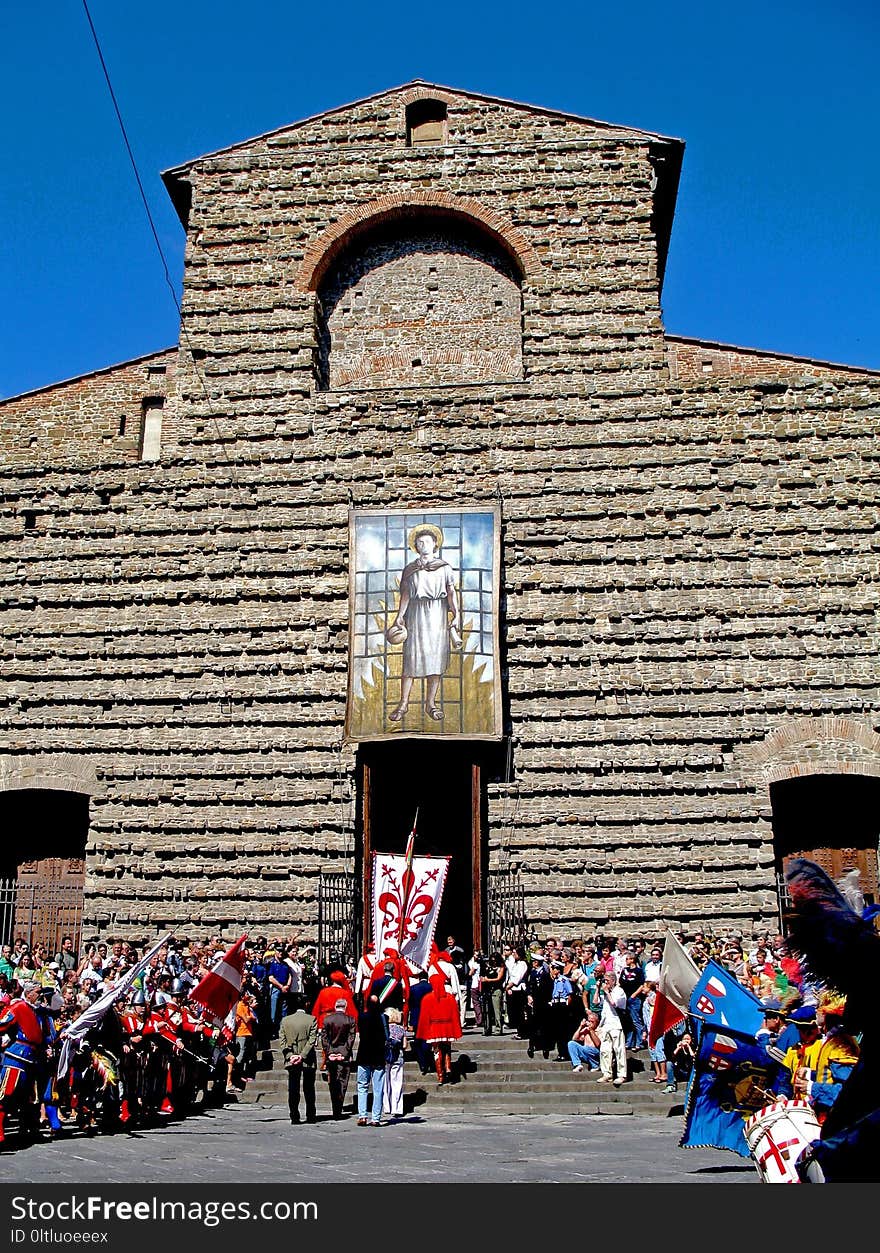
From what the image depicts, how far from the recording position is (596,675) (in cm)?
1733

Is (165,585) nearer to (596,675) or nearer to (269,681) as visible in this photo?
(269,681)

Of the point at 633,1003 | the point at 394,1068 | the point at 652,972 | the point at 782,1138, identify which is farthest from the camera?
the point at 633,1003

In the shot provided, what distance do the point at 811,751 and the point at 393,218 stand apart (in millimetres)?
10084

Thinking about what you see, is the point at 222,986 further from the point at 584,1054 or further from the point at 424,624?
the point at 424,624

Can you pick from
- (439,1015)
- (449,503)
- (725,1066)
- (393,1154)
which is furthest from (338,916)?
(725,1066)

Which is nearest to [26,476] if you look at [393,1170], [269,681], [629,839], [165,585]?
[165,585]

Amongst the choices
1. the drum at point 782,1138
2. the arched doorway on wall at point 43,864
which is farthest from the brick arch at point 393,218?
the drum at point 782,1138

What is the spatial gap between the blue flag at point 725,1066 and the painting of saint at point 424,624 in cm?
833

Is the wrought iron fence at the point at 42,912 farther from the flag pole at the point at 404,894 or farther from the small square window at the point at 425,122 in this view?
the small square window at the point at 425,122

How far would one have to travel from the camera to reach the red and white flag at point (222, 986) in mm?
12297

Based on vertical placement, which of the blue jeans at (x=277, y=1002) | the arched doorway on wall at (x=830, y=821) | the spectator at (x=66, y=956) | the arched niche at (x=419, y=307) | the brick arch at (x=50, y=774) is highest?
the arched niche at (x=419, y=307)

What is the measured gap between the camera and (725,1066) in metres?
8.17

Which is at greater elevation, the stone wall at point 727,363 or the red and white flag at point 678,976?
the stone wall at point 727,363

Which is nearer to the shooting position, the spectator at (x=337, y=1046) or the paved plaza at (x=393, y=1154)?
the paved plaza at (x=393, y=1154)
